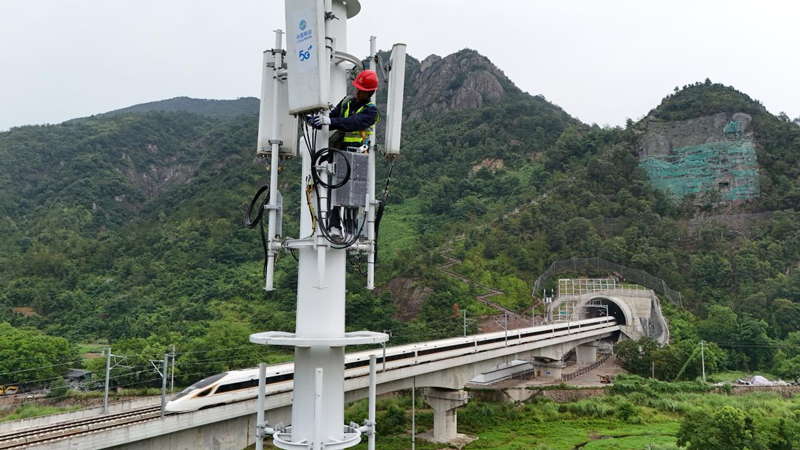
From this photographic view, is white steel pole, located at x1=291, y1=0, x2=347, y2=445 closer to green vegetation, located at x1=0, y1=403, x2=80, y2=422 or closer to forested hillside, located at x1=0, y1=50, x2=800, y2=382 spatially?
green vegetation, located at x1=0, y1=403, x2=80, y2=422

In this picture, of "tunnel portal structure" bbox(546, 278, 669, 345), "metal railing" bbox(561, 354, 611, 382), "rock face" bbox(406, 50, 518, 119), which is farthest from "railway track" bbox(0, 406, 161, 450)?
"rock face" bbox(406, 50, 518, 119)

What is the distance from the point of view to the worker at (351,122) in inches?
267

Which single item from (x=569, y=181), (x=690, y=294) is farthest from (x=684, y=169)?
(x=690, y=294)

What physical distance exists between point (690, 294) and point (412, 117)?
94755 mm

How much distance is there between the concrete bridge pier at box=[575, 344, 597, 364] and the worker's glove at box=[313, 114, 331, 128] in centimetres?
4844

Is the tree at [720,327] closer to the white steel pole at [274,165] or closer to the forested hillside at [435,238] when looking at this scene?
the forested hillside at [435,238]

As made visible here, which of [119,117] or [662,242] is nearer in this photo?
[662,242]

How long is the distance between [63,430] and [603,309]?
2059 inches

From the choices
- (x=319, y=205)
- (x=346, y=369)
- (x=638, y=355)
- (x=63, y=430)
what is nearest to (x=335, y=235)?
(x=319, y=205)

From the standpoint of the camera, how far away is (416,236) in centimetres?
8106

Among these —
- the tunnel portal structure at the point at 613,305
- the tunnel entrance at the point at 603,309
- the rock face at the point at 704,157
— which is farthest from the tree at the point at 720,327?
the rock face at the point at 704,157

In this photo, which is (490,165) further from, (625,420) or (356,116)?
(356,116)

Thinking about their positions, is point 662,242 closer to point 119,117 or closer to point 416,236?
point 416,236

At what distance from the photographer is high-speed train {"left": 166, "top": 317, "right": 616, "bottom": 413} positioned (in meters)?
17.8
